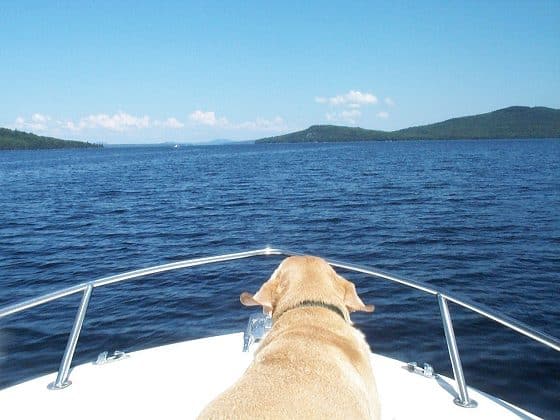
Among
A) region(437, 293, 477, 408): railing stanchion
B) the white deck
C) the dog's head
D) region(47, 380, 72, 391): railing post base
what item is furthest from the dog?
region(47, 380, 72, 391): railing post base

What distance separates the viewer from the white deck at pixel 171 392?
3369 millimetres

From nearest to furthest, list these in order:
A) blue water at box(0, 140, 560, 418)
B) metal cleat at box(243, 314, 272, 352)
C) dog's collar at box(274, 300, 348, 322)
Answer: dog's collar at box(274, 300, 348, 322)
metal cleat at box(243, 314, 272, 352)
blue water at box(0, 140, 560, 418)

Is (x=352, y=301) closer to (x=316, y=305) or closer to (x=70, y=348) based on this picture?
(x=316, y=305)

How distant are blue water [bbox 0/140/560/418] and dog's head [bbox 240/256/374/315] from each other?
5.55 meters

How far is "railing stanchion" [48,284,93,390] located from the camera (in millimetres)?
3634

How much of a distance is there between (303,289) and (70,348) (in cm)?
209

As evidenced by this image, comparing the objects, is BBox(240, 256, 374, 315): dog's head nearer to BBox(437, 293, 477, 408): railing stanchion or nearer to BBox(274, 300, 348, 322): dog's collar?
BBox(274, 300, 348, 322): dog's collar

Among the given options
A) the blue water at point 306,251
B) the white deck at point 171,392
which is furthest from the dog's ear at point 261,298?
the blue water at point 306,251

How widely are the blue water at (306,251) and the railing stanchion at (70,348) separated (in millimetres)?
5302

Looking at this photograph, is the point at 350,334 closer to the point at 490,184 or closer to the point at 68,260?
the point at 68,260

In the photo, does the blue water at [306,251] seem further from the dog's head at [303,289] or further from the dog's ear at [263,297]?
the dog's ear at [263,297]

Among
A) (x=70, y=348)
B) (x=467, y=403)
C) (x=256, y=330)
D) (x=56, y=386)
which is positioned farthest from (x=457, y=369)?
(x=56, y=386)

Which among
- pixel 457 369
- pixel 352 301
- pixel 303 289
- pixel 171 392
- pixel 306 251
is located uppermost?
pixel 303 289

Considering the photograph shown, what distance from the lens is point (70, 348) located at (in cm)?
363
